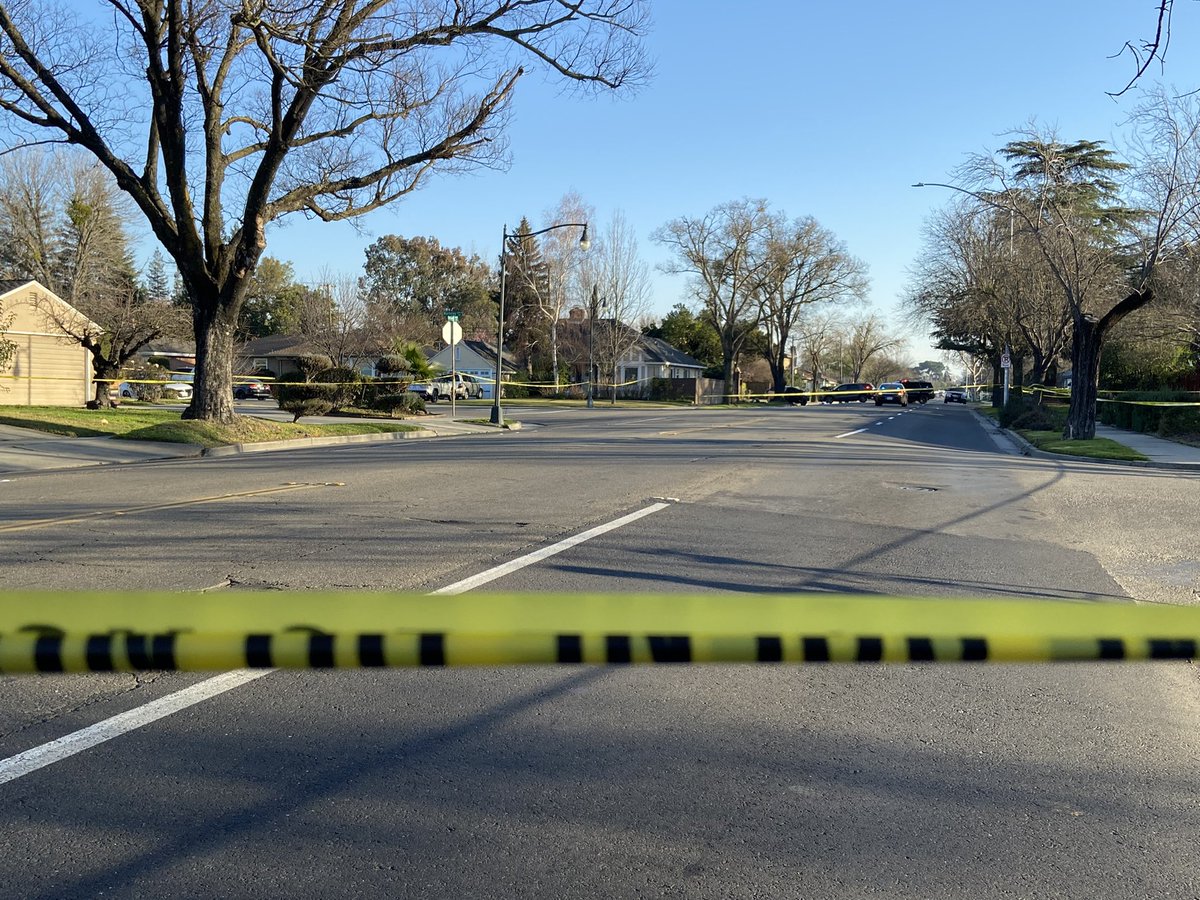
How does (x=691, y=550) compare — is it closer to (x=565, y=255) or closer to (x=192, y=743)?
(x=192, y=743)

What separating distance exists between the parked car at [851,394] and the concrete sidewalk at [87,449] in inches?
1983

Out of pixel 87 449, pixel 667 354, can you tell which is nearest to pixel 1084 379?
pixel 87 449

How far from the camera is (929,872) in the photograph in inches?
126

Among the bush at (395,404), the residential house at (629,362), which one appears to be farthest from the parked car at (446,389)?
the bush at (395,404)

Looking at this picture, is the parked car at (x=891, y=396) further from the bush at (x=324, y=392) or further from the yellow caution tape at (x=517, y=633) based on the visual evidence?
the yellow caution tape at (x=517, y=633)

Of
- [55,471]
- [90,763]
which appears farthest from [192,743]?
[55,471]

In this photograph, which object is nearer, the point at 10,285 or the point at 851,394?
the point at 10,285

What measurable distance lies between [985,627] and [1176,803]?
7.61 ft

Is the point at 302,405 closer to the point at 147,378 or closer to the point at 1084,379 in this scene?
the point at 147,378

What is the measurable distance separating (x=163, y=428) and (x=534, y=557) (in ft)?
47.1

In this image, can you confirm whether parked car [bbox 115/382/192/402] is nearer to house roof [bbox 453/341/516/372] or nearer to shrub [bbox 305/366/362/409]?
shrub [bbox 305/366/362/409]

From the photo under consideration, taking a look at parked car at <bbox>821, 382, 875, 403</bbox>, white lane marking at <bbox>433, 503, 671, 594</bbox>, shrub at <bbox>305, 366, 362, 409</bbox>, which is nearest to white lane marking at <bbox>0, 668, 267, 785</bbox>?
white lane marking at <bbox>433, 503, 671, 594</bbox>

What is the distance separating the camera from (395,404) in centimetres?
3234

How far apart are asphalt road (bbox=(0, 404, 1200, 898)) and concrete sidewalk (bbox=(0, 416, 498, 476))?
337 inches
